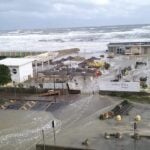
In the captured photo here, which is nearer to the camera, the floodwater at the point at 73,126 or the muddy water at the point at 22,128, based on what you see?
the floodwater at the point at 73,126

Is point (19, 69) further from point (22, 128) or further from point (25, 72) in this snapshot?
point (22, 128)

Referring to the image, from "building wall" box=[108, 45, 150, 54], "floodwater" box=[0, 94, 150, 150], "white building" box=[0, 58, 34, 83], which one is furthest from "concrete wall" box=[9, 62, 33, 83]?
"building wall" box=[108, 45, 150, 54]

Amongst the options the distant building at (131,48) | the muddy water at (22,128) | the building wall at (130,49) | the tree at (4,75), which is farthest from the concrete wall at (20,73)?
the building wall at (130,49)

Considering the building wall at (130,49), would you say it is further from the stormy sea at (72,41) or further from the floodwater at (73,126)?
the floodwater at (73,126)

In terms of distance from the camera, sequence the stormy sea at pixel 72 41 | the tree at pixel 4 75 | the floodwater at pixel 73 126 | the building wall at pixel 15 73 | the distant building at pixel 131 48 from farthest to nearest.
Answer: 1. the stormy sea at pixel 72 41
2. the distant building at pixel 131 48
3. the building wall at pixel 15 73
4. the tree at pixel 4 75
5. the floodwater at pixel 73 126

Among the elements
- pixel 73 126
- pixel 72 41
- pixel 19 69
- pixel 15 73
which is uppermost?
pixel 19 69

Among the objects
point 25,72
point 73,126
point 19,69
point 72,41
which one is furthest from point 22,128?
point 72,41

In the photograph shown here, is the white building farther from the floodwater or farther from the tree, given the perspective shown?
the floodwater

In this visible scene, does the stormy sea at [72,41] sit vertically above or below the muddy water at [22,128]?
above
